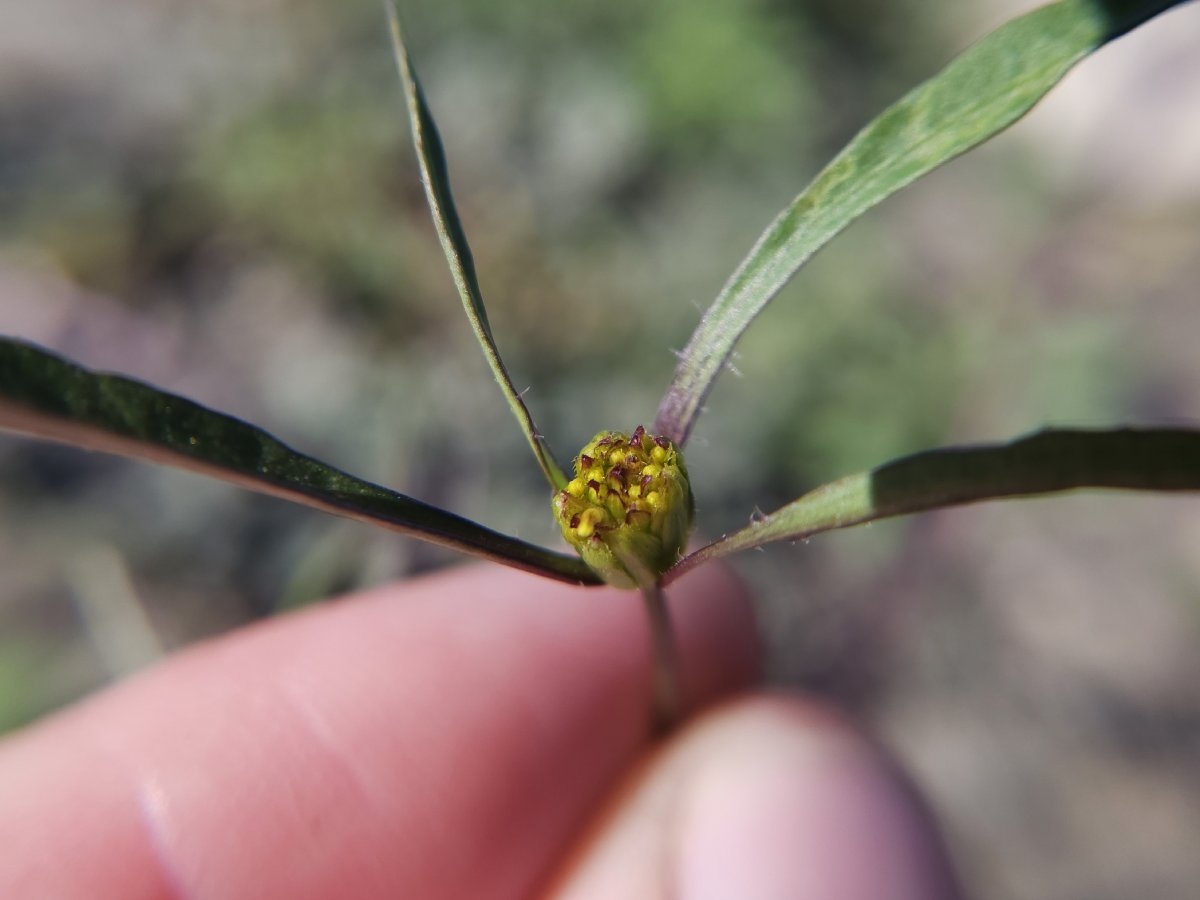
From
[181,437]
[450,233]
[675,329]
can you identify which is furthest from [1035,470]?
[675,329]

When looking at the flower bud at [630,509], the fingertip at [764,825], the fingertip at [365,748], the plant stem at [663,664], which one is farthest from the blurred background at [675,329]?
the flower bud at [630,509]

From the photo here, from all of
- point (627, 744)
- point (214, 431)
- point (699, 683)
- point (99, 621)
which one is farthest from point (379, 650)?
point (99, 621)

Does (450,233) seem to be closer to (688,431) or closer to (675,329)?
(688,431)

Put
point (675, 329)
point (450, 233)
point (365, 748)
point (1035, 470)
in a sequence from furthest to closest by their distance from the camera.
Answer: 1. point (675, 329)
2. point (365, 748)
3. point (450, 233)
4. point (1035, 470)

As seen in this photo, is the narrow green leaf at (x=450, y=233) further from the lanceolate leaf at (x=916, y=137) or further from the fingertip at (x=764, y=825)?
the fingertip at (x=764, y=825)

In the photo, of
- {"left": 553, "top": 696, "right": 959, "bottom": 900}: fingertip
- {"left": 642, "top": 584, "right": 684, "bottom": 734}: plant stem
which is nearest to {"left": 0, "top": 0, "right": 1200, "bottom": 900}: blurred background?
{"left": 642, "top": 584, "right": 684, "bottom": 734}: plant stem

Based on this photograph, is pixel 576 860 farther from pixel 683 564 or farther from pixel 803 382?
pixel 803 382

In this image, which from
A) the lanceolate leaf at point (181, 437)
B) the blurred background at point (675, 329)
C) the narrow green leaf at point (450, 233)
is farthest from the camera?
the blurred background at point (675, 329)
